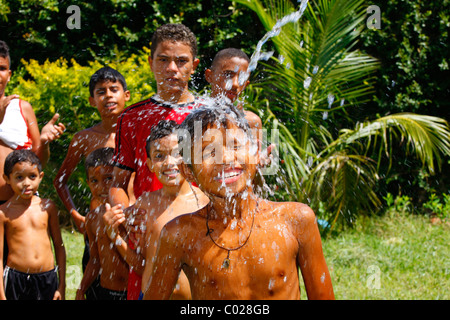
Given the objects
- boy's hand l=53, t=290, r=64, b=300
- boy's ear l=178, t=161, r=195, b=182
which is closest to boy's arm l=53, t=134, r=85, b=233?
boy's hand l=53, t=290, r=64, b=300

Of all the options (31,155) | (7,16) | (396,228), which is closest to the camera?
(31,155)

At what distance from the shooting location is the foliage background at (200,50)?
6.53 metres

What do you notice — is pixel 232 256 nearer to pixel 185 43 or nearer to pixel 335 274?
pixel 185 43

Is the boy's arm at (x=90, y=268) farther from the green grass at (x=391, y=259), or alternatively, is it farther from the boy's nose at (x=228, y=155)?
the green grass at (x=391, y=259)

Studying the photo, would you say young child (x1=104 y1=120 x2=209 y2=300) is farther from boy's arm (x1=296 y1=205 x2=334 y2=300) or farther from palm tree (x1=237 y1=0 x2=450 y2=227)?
palm tree (x1=237 y1=0 x2=450 y2=227)

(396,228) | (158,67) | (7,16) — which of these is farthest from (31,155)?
(7,16)

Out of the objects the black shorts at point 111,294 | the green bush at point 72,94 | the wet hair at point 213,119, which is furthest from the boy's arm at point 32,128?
the green bush at point 72,94

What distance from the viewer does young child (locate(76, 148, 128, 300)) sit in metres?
3.49

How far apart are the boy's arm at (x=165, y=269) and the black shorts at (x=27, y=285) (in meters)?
1.98

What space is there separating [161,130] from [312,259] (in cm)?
115

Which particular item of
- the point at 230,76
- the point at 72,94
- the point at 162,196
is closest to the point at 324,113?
the point at 230,76

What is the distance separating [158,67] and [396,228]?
4.41m

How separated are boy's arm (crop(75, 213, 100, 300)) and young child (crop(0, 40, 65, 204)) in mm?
627

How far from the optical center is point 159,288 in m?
2.01
